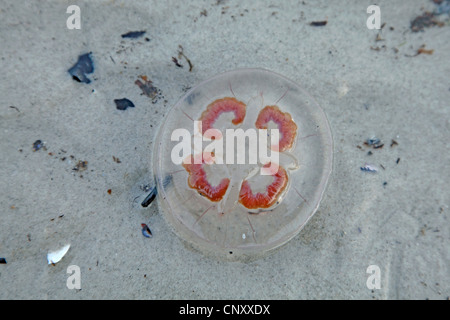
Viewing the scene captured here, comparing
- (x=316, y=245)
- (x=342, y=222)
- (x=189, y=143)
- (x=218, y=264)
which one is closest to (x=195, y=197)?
(x=189, y=143)

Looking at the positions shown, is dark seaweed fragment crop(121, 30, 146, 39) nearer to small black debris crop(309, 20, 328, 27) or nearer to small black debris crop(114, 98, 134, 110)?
small black debris crop(114, 98, 134, 110)

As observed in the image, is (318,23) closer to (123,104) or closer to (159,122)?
(159,122)

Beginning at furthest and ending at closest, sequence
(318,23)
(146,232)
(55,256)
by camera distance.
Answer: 1. (318,23)
2. (146,232)
3. (55,256)

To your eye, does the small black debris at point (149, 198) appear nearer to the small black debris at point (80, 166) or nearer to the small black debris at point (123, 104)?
the small black debris at point (80, 166)

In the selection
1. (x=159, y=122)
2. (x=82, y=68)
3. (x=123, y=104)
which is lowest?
(x=159, y=122)

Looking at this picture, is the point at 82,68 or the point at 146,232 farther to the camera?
the point at 82,68

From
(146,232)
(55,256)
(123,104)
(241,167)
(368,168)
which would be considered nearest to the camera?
(241,167)

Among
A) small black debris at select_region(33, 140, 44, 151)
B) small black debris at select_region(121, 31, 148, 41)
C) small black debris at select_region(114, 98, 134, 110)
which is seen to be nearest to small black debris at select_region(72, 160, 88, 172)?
small black debris at select_region(33, 140, 44, 151)

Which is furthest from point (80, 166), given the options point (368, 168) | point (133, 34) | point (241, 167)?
point (368, 168)

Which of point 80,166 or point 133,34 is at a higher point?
point 133,34
